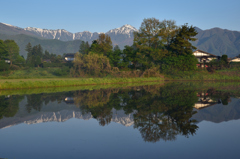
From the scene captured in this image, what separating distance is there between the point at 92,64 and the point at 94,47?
13.8 m

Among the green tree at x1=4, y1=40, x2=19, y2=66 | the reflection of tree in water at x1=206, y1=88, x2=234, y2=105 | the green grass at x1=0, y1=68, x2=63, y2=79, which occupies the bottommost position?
the reflection of tree in water at x1=206, y1=88, x2=234, y2=105

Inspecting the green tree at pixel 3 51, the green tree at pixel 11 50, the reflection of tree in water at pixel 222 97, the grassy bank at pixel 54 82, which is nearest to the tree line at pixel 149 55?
the grassy bank at pixel 54 82

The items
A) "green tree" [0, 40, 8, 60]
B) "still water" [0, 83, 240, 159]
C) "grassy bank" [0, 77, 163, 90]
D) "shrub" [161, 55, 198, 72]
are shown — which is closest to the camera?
"still water" [0, 83, 240, 159]

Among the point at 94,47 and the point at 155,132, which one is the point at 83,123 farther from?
the point at 94,47

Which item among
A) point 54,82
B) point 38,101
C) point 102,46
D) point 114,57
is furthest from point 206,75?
point 38,101

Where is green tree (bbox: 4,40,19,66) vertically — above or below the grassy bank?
above

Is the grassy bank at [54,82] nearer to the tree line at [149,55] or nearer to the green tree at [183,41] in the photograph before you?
the tree line at [149,55]

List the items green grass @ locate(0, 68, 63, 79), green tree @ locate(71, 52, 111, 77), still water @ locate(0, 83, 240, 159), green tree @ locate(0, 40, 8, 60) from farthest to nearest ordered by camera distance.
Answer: green tree @ locate(0, 40, 8, 60)
green grass @ locate(0, 68, 63, 79)
green tree @ locate(71, 52, 111, 77)
still water @ locate(0, 83, 240, 159)

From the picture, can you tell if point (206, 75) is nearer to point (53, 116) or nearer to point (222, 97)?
point (222, 97)

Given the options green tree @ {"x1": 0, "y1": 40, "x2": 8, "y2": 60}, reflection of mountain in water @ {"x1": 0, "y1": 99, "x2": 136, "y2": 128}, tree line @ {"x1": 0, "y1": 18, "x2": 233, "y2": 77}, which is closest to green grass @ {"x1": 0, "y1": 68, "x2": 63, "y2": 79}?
tree line @ {"x1": 0, "y1": 18, "x2": 233, "y2": 77}

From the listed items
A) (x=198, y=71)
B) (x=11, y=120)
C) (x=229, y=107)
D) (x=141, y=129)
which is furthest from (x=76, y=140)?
(x=198, y=71)

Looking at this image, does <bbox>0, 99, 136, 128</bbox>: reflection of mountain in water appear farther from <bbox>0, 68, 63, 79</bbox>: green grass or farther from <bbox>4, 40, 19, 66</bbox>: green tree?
<bbox>4, 40, 19, 66</bbox>: green tree

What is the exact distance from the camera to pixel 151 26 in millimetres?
63781

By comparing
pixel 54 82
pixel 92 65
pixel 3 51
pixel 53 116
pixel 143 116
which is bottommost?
pixel 53 116
